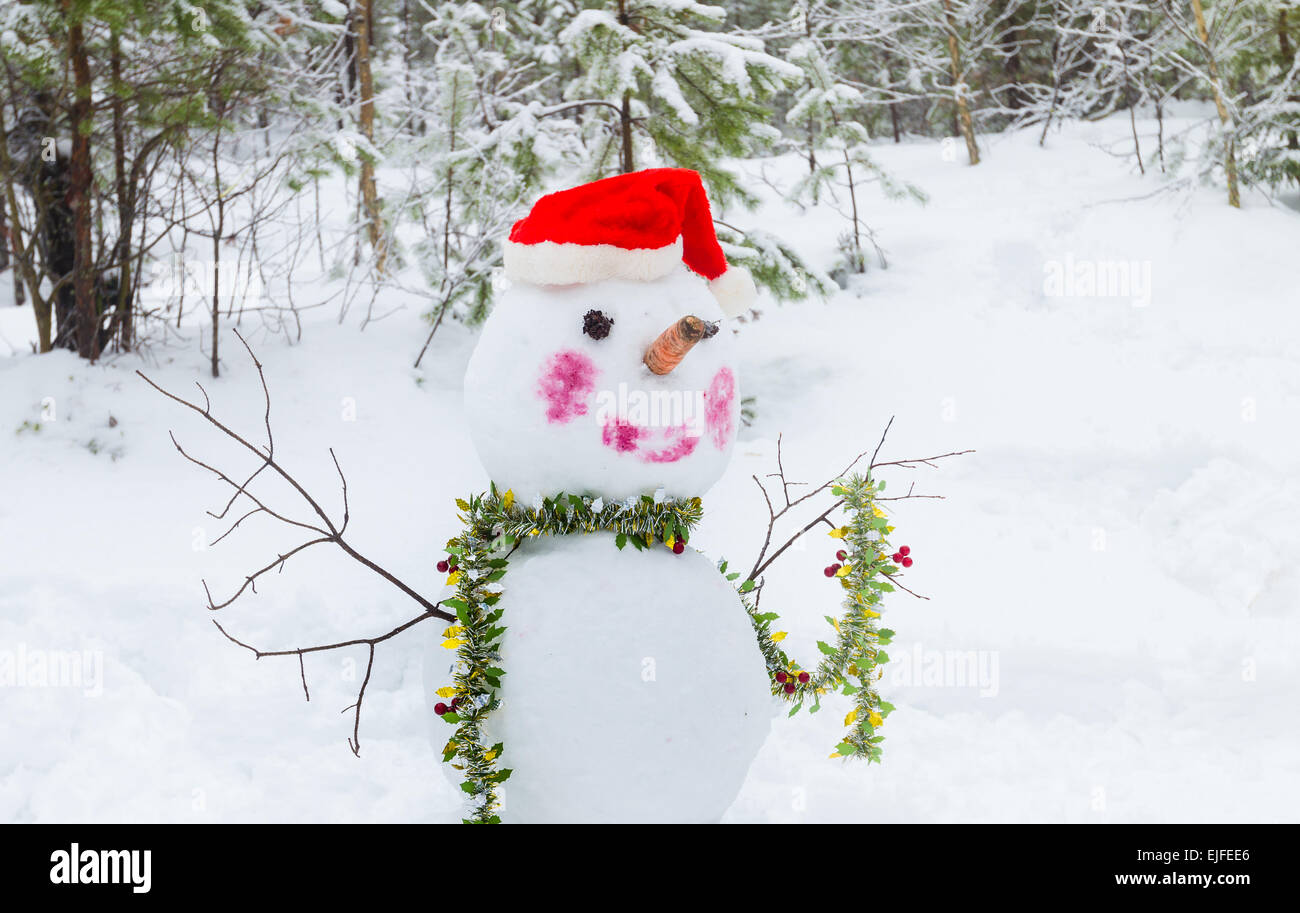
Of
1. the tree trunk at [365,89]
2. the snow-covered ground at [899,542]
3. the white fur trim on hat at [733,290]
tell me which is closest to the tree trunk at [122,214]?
the snow-covered ground at [899,542]

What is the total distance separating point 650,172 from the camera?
2139mm

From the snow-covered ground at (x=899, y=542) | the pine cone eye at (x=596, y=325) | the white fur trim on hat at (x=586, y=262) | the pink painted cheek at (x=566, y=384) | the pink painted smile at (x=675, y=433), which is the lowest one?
the snow-covered ground at (x=899, y=542)

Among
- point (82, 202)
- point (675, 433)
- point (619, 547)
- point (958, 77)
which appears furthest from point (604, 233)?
point (958, 77)

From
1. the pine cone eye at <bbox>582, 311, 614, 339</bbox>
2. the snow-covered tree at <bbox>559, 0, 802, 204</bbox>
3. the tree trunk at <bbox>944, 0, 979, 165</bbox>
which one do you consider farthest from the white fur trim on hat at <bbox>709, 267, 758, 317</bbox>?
A: the tree trunk at <bbox>944, 0, 979, 165</bbox>

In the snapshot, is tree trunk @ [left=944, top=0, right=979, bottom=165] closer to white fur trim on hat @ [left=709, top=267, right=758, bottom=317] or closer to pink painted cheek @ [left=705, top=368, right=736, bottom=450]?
white fur trim on hat @ [left=709, top=267, right=758, bottom=317]

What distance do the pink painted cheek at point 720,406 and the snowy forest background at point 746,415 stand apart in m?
1.35

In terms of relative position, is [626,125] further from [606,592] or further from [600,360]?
[606,592]

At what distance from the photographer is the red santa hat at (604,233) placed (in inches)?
78.0

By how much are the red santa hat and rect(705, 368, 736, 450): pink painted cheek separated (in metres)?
0.28

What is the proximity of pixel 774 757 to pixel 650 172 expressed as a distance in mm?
2093

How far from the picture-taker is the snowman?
1.94 m

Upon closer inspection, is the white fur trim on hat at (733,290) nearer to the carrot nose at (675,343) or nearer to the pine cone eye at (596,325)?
the carrot nose at (675,343)

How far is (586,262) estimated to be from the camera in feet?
6.51

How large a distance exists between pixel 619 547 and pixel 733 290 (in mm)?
756
